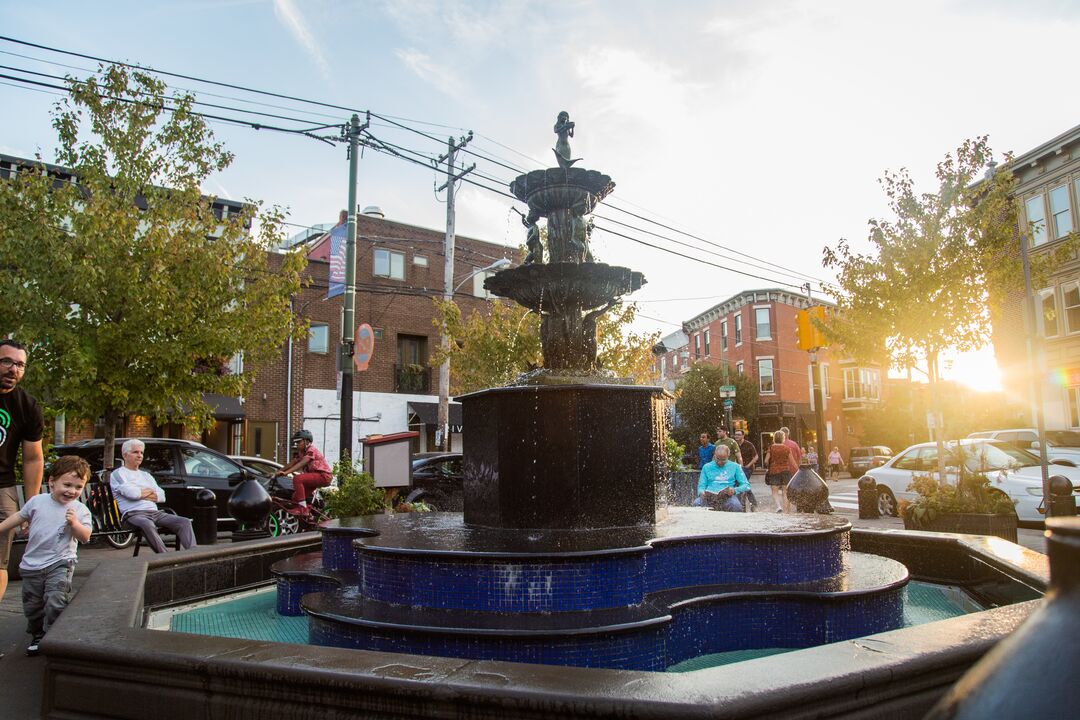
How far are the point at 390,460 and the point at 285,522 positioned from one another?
1867mm

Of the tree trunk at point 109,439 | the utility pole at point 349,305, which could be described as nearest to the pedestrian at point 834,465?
the utility pole at point 349,305

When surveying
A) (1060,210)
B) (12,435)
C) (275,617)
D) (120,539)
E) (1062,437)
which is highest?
(1060,210)

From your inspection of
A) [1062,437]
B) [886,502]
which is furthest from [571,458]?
[1062,437]

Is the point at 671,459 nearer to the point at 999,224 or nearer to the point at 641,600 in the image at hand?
the point at 999,224

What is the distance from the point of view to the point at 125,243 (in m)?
12.6

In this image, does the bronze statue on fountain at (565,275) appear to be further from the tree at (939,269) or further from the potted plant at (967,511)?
the tree at (939,269)

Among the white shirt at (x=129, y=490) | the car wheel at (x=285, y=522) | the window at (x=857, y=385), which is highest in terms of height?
the window at (x=857, y=385)

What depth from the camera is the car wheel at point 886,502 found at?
1472 centimetres

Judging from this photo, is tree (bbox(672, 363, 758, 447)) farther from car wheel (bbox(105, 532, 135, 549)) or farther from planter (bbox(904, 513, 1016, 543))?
car wheel (bbox(105, 532, 135, 549))

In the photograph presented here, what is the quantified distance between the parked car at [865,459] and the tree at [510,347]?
20.0 meters

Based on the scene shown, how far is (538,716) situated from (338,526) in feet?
13.8

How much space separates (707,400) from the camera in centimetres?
4594

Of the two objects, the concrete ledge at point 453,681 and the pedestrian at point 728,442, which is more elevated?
the pedestrian at point 728,442

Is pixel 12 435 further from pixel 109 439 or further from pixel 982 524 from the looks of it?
pixel 982 524
